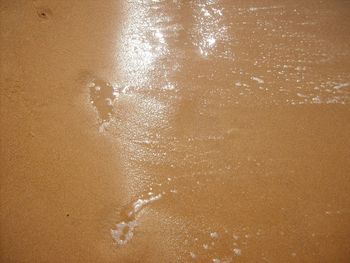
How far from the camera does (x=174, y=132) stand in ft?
6.00

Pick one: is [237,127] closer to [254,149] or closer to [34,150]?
[254,149]

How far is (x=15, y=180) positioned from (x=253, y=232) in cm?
145

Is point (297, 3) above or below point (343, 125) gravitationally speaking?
above

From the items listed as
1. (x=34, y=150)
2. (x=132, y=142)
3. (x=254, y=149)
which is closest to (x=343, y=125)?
(x=254, y=149)

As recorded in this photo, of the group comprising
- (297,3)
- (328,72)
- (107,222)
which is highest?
(297,3)

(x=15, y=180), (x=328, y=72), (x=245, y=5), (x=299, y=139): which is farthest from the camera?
(x=245, y=5)

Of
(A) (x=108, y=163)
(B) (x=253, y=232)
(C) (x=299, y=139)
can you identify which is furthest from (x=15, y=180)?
(C) (x=299, y=139)

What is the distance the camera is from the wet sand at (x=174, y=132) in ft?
5.05

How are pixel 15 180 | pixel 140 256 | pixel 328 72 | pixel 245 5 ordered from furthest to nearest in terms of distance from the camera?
pixel 245 5
pixel 328 72
pixel 15 180
pixel 140 256

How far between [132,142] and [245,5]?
5.45 feet

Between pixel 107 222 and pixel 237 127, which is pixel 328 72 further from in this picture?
pixel 107 222

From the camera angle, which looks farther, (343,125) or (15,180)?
(343,125)

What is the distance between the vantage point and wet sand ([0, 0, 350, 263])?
5.05 feet

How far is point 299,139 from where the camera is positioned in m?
1.87
